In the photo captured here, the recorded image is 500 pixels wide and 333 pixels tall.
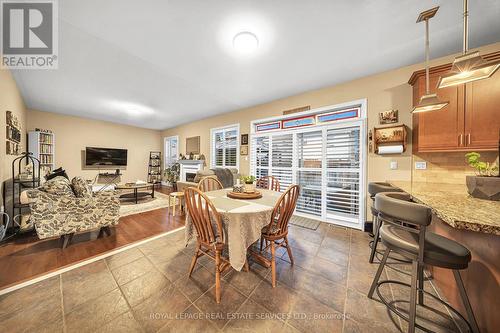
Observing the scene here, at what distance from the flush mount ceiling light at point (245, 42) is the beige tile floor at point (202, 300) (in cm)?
259

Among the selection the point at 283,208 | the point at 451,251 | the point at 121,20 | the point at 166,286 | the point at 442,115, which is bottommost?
the point at 166,286

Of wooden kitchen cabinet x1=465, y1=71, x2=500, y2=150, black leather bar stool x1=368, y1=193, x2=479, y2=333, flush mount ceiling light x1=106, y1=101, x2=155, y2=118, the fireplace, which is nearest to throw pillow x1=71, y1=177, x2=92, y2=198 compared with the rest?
flush mount ceiling light x1=106, y1=101, x2=155, y2=118

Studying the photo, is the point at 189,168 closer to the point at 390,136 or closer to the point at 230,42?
the point at 230,42

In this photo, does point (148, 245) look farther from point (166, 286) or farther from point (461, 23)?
point (461, 23)

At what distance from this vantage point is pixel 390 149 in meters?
2.47

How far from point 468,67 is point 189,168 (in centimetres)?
621

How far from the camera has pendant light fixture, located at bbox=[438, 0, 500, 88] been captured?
1215 millimetres

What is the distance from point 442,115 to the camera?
2068 millimetres

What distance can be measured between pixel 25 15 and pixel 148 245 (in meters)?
2.83

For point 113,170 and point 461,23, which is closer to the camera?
point 461,23

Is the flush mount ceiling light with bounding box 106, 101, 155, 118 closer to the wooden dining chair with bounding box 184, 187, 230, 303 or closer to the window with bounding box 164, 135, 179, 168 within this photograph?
the window with bounding box 164, 135, 179, 168

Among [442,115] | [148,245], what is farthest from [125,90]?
[442,115]

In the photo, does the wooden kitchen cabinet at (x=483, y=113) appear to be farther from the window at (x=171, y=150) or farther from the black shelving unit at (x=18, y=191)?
the window at (x=171, y=150)

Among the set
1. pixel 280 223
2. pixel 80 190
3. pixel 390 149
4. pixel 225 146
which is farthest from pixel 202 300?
pixel 225 146
